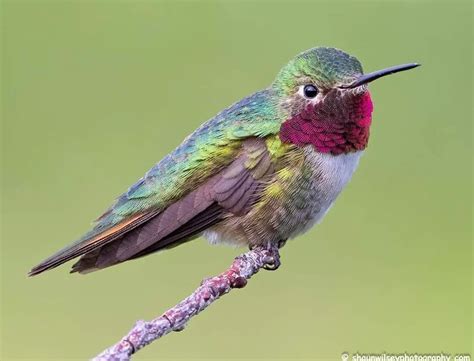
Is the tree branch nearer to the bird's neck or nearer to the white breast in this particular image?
the white breast

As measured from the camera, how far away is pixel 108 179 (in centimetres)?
721

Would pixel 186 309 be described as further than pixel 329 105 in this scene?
No

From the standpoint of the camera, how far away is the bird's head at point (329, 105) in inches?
165

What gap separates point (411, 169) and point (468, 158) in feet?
2.36

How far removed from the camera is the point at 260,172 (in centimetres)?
429

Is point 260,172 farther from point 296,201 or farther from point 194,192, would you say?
point 194,192

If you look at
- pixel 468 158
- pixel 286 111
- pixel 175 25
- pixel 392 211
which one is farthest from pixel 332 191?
pixel 175 25

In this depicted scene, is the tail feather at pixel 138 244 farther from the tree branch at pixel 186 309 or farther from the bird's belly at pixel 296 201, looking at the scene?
the tree branch at pixel 186 309

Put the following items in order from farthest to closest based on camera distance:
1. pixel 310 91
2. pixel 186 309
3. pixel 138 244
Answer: pixel 310 91, pixel 138 244, pixel 186 309

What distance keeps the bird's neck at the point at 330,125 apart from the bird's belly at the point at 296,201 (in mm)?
55

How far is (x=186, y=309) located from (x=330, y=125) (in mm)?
1479

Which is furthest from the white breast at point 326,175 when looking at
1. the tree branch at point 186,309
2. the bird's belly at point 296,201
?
the tree branch at point 186,309

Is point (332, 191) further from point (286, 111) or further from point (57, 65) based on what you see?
point (57, 65)

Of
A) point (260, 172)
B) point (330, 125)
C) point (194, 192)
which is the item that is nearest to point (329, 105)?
point (330, 125)
